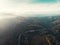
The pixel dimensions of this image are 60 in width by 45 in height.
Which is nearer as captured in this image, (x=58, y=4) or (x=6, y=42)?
(x=6, y=42)

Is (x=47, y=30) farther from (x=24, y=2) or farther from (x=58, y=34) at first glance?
(x=24, y=2)

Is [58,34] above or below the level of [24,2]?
below

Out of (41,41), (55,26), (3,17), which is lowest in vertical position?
(41,41)

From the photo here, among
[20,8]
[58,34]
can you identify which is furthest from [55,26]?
[20,8]

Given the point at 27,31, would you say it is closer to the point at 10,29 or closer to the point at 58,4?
the point at 10,29

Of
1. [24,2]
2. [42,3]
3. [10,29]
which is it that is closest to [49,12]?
[42,3]

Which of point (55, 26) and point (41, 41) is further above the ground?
point (55, 26)
